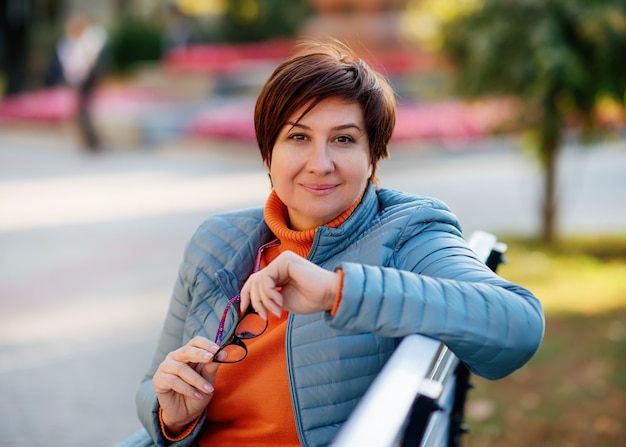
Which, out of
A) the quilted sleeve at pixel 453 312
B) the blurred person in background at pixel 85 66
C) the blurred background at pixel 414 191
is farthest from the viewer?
the blurred person in background at pixel 85 66

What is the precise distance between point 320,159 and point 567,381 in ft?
10.1

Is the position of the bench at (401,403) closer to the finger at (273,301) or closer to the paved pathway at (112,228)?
Result: the finger at (273,301)

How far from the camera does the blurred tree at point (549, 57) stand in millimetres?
7027

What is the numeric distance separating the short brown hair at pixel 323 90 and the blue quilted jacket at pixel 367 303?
0.64 ft

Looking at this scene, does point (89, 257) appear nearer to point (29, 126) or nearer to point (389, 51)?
point (29, 126)

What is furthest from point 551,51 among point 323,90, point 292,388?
point 292,388

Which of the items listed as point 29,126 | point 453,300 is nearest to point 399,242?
point 453,300

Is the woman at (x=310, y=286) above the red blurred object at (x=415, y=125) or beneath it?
above

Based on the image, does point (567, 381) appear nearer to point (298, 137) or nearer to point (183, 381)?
point (298, 137)

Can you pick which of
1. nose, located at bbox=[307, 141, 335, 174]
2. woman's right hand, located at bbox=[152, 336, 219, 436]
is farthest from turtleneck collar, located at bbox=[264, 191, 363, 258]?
woman's right hand, located at bbox=[152, 336, 219, 436]

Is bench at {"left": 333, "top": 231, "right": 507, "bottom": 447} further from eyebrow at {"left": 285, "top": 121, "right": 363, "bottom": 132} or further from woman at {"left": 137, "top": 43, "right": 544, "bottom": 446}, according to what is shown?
eyebrow at {"left": 285, "top": 121, "right": 363, "bottom": 132}

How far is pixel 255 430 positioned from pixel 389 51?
1976 centimetres

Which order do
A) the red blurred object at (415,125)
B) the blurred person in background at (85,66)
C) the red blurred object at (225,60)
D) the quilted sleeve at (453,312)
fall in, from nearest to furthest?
the quilted sleeve at (453,312) < the red blurred object at (415,125) < the blurred person in background at (85,66) < the red blurred object at (225,60)

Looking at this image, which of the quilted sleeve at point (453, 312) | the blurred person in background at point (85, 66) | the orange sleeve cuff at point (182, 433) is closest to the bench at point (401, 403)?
the quilted sleeve at point (453, 312)
